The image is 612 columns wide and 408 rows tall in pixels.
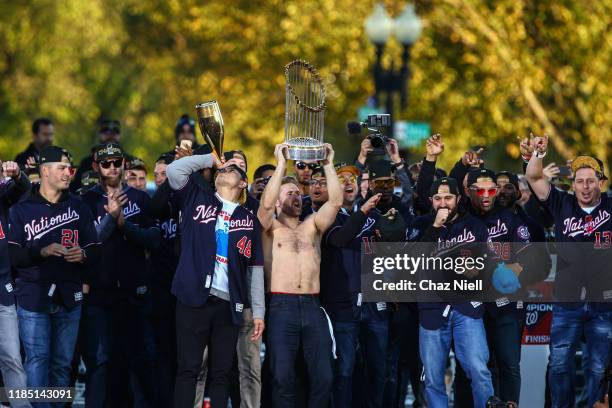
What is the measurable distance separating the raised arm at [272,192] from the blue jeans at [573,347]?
2934mm

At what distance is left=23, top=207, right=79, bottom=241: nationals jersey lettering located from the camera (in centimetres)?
1348

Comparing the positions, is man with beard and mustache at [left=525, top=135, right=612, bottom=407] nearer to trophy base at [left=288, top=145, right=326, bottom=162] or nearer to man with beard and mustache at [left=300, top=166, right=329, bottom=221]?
man with beard and mustache at [left=300, top=166, right=329, bottom=221]

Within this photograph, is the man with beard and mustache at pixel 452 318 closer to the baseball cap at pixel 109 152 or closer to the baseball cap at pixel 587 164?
the baseball cap at pixel 587 164

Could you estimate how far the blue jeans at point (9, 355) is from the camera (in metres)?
12.9

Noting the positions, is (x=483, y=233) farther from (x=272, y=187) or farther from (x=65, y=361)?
(x=65, y=361)

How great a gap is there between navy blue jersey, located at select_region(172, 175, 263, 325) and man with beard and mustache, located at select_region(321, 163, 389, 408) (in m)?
0.97

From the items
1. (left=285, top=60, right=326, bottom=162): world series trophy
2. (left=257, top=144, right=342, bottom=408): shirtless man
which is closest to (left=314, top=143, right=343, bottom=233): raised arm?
(left=257, top=144, right=342, bottom=408): shirtless man

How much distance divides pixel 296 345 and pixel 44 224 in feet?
7.96

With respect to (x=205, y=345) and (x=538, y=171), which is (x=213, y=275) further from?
(x=538, y=171)

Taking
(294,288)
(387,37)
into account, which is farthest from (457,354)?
(387,37)

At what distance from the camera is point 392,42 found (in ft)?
103

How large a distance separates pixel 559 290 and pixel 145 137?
2757 cm

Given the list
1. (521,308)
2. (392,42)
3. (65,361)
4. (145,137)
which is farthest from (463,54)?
(65,361)

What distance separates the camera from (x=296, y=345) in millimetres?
13430
